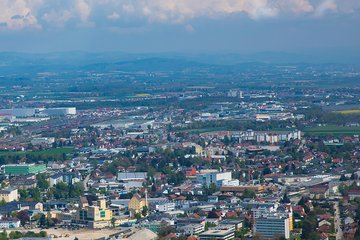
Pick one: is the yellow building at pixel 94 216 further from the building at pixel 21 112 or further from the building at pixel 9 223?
the building at pixel 21 112

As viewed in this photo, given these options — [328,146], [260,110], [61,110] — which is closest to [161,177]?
[328,146]

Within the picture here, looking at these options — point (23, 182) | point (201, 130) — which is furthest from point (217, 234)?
point (201, 130)

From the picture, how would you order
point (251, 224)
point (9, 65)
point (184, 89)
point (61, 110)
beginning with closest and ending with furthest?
point (251, 224) → point (61, 110) → point (184, 89) → point (9, 65)

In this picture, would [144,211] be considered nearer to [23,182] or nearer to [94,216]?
[94,216]

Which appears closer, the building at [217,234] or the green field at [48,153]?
the building at [217,234]

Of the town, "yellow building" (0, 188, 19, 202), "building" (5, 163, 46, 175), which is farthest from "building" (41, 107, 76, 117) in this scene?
"yellow building" (0, 188, 19, 202)

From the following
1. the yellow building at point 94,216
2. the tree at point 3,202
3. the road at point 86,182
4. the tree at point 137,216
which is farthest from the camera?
the road at point 86,182

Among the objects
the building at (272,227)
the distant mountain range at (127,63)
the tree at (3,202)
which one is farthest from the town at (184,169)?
the distant mountain range at (127,63)

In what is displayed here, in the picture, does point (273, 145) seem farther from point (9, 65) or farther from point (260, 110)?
point (9, 65)

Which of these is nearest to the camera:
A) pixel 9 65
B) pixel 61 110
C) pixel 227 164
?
pixel 227 164
